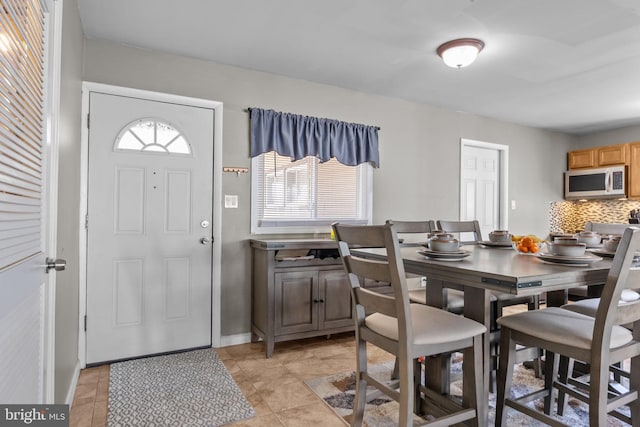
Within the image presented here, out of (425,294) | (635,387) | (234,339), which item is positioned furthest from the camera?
(234,339)

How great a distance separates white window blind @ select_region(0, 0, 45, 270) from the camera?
85cm

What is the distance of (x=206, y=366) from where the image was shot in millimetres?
2797

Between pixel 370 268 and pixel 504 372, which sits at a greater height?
pixel 370 268

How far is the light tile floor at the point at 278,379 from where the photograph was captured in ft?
6.79

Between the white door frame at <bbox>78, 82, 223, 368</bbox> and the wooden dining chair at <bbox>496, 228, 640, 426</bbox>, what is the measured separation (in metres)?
2.25

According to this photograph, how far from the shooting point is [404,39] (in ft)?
9.21

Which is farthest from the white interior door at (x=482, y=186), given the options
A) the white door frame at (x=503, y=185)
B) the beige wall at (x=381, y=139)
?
the beige wall at (x=381, y=139)

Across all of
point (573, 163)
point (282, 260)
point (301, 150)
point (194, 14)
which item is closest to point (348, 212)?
point (301, 150)

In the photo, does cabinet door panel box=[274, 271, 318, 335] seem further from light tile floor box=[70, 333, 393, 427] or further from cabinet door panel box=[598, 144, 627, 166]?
cabinet door panel box=[598, 144, 627, 166]

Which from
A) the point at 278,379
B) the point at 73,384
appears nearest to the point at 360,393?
the point at 278,379

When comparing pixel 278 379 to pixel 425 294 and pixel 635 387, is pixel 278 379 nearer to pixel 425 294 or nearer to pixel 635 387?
pixel 425 294

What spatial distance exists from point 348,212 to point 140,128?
209 cm

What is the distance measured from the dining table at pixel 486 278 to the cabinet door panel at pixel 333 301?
1.23 m

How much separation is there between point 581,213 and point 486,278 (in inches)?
221
